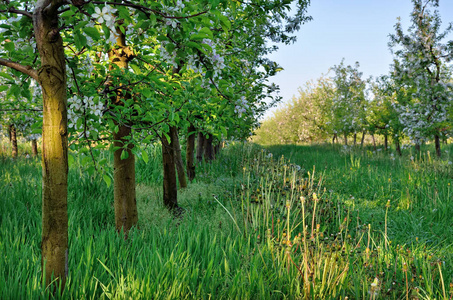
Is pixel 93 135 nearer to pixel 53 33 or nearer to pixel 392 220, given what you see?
pixel 53 33

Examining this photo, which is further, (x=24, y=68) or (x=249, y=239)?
(x=249, y=239)

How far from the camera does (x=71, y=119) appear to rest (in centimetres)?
246

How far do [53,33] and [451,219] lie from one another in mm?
6118

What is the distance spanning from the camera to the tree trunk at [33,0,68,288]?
76.8 inches

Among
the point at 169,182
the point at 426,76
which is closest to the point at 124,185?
the point at 169,182

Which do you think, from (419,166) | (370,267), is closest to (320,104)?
(419,166)

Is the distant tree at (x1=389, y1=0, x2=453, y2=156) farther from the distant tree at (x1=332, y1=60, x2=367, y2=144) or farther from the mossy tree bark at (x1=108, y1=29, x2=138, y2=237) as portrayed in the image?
the mossy tree bark at (x1=108, y1=29, x2=138, y2=237)

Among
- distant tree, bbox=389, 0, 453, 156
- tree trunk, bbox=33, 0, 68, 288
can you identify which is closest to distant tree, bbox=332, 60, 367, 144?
distant tree, bbox=389, 0, 453, 156

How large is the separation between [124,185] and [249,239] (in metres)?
1.70

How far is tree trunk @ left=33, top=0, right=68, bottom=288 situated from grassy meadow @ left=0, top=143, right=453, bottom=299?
0.54 m

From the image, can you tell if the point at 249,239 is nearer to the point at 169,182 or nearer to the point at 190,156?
the point at 169,182

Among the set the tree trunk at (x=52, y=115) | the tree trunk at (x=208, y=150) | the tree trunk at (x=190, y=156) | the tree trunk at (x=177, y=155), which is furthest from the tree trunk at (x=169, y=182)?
the tree trunk at (x=208, y=150)

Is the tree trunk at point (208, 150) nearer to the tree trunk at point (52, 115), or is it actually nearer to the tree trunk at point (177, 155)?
the tree trunk at point (177, 155)

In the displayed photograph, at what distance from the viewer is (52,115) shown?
77.7 inches
